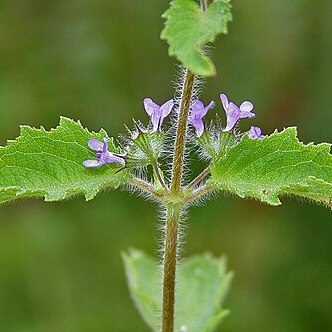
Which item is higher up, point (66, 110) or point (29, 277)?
point (66, 110)

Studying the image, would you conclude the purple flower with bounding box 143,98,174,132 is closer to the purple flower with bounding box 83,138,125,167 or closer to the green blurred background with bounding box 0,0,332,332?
the purple flower with bounding box 83,138,125,167

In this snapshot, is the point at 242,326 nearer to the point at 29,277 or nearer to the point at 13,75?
the point at 29,277

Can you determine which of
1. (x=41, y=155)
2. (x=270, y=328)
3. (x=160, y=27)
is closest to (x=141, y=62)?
(x=160, y=27)

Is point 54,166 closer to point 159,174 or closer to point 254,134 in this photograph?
point 159,174

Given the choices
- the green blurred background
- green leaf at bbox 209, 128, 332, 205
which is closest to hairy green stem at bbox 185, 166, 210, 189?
green leaf at bbox 209, 128, 332, 205

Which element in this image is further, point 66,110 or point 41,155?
point 66,110

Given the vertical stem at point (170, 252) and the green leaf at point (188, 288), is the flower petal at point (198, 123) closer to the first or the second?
the vertical stem at point (170, 252)

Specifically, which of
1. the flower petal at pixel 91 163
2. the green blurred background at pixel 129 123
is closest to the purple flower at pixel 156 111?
the flower petal at pixel 91 163

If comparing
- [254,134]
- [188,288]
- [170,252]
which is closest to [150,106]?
[254,134]
